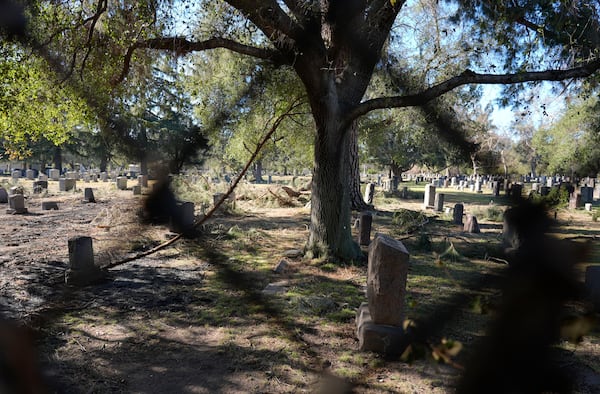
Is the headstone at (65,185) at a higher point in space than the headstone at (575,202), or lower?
lower

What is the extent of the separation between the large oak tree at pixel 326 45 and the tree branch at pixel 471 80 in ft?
0.04

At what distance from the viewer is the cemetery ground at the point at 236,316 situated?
100 inches

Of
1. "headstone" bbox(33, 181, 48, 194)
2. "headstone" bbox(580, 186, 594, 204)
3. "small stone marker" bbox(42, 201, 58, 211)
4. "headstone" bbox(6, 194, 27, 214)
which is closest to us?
"headstone" bbox(6, 194, 27, 214)

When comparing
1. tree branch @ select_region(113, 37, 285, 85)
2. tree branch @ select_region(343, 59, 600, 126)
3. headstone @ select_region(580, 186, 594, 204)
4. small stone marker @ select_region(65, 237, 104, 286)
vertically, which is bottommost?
small stone marker @ select_region(65, 237, 104, 286)

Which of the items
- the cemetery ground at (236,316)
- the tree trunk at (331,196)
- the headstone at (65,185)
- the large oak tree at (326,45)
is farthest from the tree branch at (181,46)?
the headstone at (65,185)

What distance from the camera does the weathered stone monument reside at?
3.39 m

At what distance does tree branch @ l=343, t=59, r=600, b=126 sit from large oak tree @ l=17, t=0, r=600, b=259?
0.01 meters

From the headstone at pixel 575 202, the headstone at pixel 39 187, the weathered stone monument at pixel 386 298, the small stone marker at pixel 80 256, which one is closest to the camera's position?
the weathered stone monument at pixel 386 298

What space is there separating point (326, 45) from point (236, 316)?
4.50 metres

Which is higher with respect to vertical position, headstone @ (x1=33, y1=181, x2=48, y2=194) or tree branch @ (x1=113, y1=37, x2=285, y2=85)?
tree branch @ (x1=113, y1=37, x2=285, y2=85)

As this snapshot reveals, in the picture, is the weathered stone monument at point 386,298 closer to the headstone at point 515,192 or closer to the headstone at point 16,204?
the headstone at point 515,192

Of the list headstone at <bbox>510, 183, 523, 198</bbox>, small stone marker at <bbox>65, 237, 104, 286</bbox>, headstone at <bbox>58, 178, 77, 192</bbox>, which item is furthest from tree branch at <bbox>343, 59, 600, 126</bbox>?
headstone at <bbox>58, 178, 77, 192</bbox>

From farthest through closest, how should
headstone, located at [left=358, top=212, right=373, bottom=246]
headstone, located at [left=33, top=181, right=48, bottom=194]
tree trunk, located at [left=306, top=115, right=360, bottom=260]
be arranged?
headstone, located at [left=33, top=181, right=48, bottom=194], headstone, located at [left=358, top=212, right=373, bottom=246], tree trunk, located at [left=306, top=115, right=360, bottom=260]

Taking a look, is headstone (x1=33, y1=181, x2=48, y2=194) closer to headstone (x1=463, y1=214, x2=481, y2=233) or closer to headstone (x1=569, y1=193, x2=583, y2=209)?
headstone (x1=463, y1=214, x2=481, y2=233)
